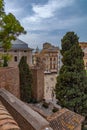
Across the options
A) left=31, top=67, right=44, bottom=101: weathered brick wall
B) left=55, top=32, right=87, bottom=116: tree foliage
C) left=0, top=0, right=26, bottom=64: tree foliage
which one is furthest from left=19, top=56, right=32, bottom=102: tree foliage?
left=0, top=0, right=26, bottom=64: tree foliage

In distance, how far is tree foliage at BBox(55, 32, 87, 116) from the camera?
A: 14.8 m

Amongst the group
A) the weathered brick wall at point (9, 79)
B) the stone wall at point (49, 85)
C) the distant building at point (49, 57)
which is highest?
the distant building at point (49, 57)

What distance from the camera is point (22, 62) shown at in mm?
18547

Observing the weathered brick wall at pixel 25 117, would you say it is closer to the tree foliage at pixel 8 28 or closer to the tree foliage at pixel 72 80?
the tree foliage at pixel 8 28

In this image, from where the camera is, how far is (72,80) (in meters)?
15.2

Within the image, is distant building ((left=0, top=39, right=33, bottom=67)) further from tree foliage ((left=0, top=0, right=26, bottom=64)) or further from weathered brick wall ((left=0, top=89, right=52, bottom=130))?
weathered brick wall ((left=0, top=89, right=52, bottom=130))

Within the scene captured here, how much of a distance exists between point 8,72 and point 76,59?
5821mm

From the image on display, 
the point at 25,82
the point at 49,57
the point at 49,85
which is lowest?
the point at 49,85

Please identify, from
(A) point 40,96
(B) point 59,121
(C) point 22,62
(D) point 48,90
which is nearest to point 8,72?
(B) point 59,121

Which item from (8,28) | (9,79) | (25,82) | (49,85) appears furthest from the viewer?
(49,85)

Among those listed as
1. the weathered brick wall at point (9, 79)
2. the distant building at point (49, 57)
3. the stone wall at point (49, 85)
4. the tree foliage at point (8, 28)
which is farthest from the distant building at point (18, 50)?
the weathered brick wall at point (9, 79)

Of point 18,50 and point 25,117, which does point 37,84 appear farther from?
point 25,117

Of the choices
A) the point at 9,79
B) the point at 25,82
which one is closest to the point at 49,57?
the point at 25,82

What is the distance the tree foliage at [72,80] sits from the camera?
14812 mm
